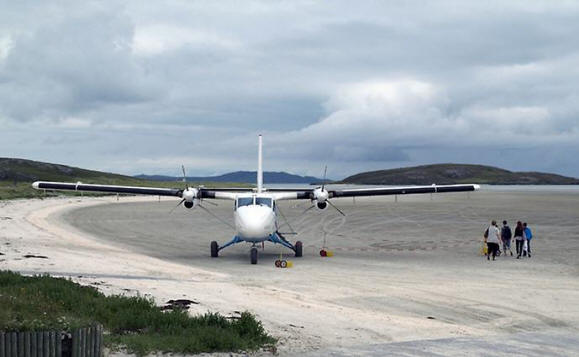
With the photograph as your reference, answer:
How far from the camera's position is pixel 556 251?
29562 mm

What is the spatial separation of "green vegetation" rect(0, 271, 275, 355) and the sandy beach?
36.8 inches

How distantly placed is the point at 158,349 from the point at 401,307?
750cm

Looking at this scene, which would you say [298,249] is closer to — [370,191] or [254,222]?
[254,222]

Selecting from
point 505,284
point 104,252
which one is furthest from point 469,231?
point 104,252

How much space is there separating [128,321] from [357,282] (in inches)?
386

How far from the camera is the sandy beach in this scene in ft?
40.9

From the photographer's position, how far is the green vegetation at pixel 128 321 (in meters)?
10.4

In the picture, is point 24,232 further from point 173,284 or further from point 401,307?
point 401,307

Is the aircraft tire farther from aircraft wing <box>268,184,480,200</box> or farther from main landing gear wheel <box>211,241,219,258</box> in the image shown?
main landing gear wheel <box>211,241,219,258</box>

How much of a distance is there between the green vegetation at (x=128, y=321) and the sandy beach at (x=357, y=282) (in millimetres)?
934

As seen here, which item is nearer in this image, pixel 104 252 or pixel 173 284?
pixel 173 284

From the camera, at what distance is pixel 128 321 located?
1188cm

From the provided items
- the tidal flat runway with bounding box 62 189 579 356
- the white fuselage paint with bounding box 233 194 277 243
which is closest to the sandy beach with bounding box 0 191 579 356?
the tidal flat runway with bounding box 62 189 579 356

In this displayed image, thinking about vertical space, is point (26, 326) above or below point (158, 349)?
above
